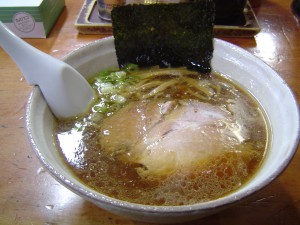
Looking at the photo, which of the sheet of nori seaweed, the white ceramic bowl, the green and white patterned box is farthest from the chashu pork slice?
the green and white patterned box

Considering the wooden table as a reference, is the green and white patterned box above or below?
above

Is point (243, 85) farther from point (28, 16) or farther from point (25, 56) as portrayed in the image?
point (28, 16)

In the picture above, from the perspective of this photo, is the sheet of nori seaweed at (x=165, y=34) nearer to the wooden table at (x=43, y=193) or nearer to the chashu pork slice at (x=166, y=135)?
the chashu pork slice at (x=166, y=135)

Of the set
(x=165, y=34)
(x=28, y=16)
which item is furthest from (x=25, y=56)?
(x=28, y=16)

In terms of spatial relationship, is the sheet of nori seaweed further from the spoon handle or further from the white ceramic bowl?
the spoon handle

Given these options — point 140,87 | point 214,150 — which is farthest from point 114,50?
point 214,150

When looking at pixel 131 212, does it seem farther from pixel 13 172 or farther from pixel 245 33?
pixel 245 33

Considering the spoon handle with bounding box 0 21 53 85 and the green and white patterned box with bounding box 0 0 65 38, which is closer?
the spoon handle with bounding box 0 21 53 85

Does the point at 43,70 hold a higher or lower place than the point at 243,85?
higher
